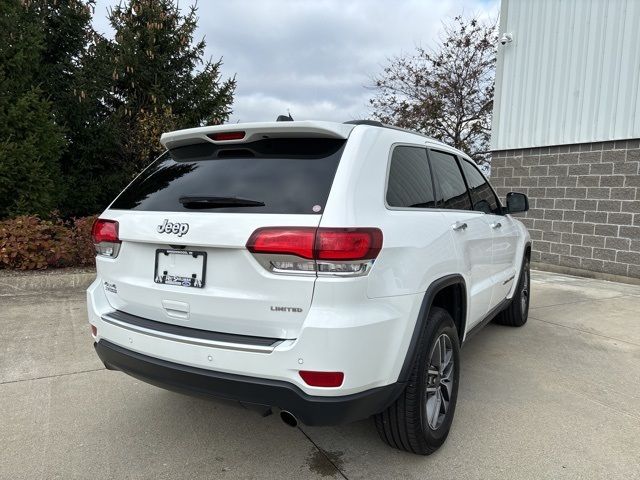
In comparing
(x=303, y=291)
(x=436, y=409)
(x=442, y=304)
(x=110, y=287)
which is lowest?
(x=436, y=409)

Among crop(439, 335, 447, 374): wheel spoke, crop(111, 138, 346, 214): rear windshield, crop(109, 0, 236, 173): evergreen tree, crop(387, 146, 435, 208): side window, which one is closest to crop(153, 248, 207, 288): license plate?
crop(111, 138, 346, 214): rear windshield

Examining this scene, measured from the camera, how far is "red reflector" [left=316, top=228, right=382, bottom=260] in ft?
6.70

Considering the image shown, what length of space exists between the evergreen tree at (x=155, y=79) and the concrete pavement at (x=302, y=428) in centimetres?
624

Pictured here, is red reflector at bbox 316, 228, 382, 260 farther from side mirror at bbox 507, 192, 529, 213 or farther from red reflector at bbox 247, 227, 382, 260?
side mirror at bbox 507, 192, 529, 213

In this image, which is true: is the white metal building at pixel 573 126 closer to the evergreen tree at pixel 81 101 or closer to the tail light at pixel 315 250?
the tail light at pixel 315 250

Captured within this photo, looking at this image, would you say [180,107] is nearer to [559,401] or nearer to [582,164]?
[582,164]

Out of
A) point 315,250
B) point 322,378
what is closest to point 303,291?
point 315,250

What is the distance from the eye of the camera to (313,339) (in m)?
2.03

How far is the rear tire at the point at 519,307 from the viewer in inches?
197

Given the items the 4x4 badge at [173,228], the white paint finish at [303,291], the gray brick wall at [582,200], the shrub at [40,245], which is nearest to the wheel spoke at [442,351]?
the white paint finish at [303,291]

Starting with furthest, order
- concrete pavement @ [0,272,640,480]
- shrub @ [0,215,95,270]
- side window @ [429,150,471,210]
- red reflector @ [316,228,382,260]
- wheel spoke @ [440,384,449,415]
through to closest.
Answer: shrub @ [0,215,95,270] < side window @ [429,150,471,210] < wheel spoke @ [440,384,449,415] < concrete pavement @ [0,272,640,480] < red reflector @ [316,228,382,260]

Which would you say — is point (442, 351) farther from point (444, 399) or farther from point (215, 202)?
point (215, 202)

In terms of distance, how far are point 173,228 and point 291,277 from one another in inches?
26.8

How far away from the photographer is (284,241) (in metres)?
2.09
